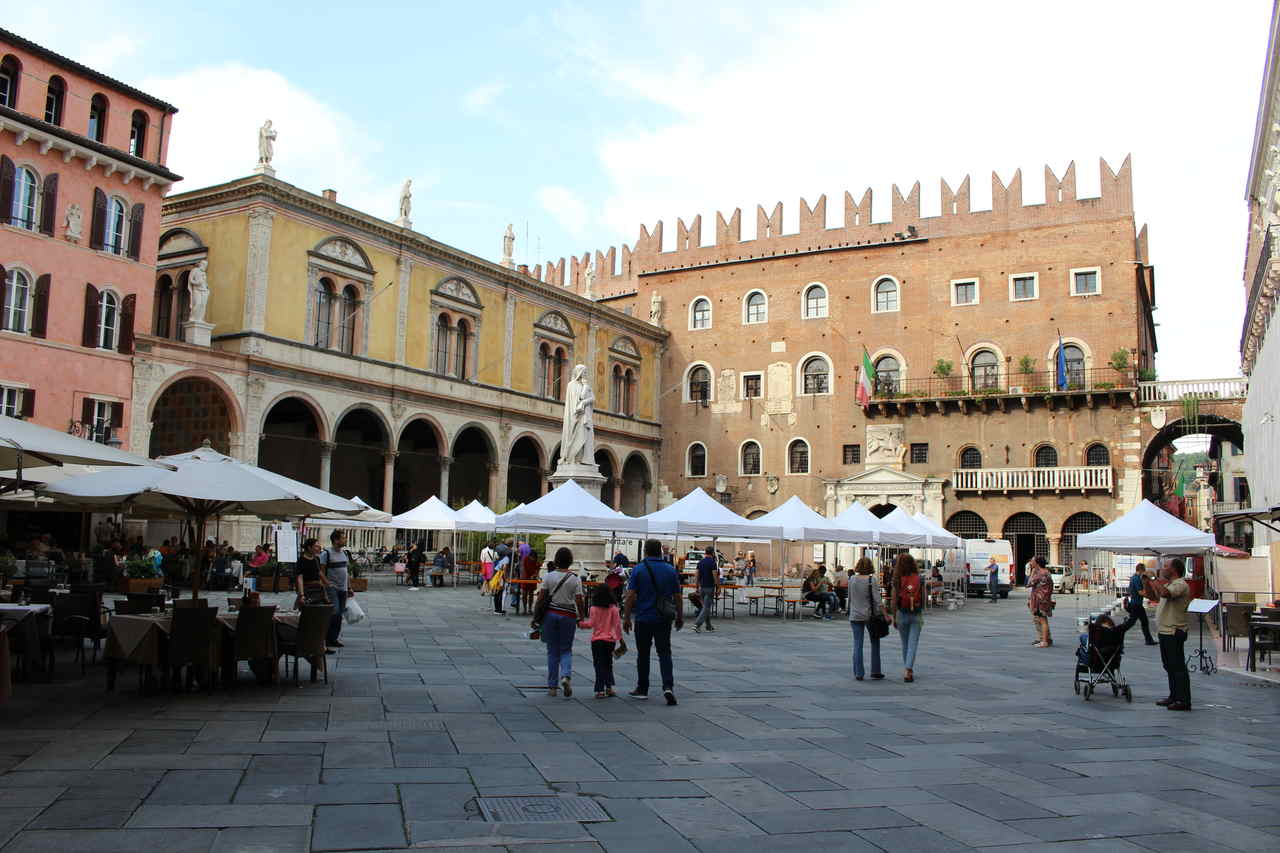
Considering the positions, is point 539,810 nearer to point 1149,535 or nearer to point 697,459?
point 1149,535

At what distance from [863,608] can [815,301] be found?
29.0m

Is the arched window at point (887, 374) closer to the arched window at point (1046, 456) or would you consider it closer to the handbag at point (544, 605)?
the arched window at point (1046, 456)

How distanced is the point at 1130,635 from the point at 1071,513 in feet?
52.2

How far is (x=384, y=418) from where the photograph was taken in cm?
2962

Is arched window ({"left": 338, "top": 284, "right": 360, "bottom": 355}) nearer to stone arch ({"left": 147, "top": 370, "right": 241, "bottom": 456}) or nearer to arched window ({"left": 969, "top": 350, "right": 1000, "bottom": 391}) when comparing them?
stone arch ({"left": 147, "top": 370, "right": 241, "bottom": 456})

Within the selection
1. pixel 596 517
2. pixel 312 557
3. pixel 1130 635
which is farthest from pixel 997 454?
pixel 312 557

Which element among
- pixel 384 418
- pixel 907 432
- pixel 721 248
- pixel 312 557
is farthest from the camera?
pixel 721 248

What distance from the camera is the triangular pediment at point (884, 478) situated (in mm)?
35438

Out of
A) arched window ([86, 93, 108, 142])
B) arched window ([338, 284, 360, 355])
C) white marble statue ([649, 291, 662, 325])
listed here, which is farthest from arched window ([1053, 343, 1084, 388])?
arched window ([86, 93, 108, 142])

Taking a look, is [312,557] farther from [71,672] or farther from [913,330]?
[913,330]

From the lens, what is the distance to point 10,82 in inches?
837

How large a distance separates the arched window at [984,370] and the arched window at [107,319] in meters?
26.1

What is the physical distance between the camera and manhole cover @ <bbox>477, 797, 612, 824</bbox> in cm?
498

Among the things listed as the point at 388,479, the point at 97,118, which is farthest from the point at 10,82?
the point at 388,479
